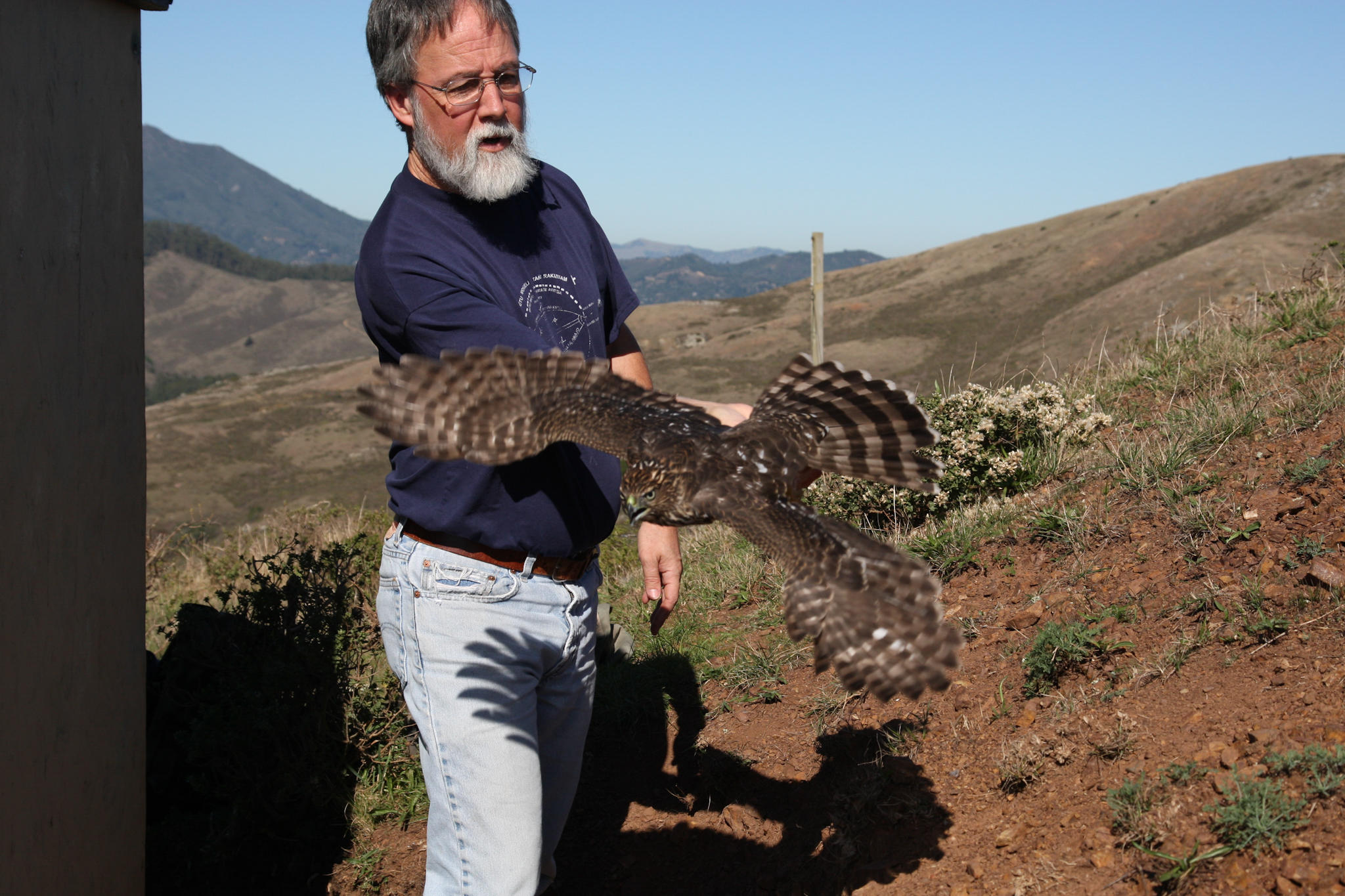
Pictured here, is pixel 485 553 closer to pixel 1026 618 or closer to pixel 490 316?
pixel 490 316

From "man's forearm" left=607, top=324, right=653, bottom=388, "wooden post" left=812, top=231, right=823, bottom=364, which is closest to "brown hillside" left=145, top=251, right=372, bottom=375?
"wooden post" left=812, top=231, right=823, bottom=364

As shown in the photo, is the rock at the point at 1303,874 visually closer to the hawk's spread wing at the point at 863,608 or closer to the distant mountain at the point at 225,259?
the hawk's spread wing at the point at 863,608

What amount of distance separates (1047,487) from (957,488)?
21.0 inches

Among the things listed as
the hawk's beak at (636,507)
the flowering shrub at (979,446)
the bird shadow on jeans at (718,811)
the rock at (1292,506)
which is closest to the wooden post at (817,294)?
the flowering shrub at (979,446)

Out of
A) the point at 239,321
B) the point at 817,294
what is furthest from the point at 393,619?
the point at 239,321

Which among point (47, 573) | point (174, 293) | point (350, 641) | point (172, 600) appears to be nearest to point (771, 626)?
point (350, 641)

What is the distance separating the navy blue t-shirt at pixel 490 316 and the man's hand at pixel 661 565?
30 cm

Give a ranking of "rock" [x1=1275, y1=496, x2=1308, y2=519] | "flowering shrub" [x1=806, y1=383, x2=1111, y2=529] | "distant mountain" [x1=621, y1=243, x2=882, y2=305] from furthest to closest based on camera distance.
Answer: "distant mountain" [x1=621, y1=243, x2=882, y2=305], "flowering shrub" [x1=806, y1=383, x2=1111, y2=529], "rock" [x1=1275, y1=496, x2=1308, y2=519]

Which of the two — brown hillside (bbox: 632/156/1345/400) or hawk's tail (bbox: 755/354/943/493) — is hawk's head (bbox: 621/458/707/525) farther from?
brown hillside (bbox: 632/156/1345/400)

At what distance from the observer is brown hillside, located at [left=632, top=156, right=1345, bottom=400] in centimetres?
2334

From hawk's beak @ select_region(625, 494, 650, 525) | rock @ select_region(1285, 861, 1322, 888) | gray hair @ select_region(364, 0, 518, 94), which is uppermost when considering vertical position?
gray hair @ select_region(364, 0, 518, 94)

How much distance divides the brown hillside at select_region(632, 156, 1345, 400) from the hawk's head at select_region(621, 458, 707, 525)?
17472 millimetres

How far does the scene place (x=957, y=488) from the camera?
567 cm

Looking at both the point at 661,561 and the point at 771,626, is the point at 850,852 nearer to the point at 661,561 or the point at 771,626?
the point at 661,561
